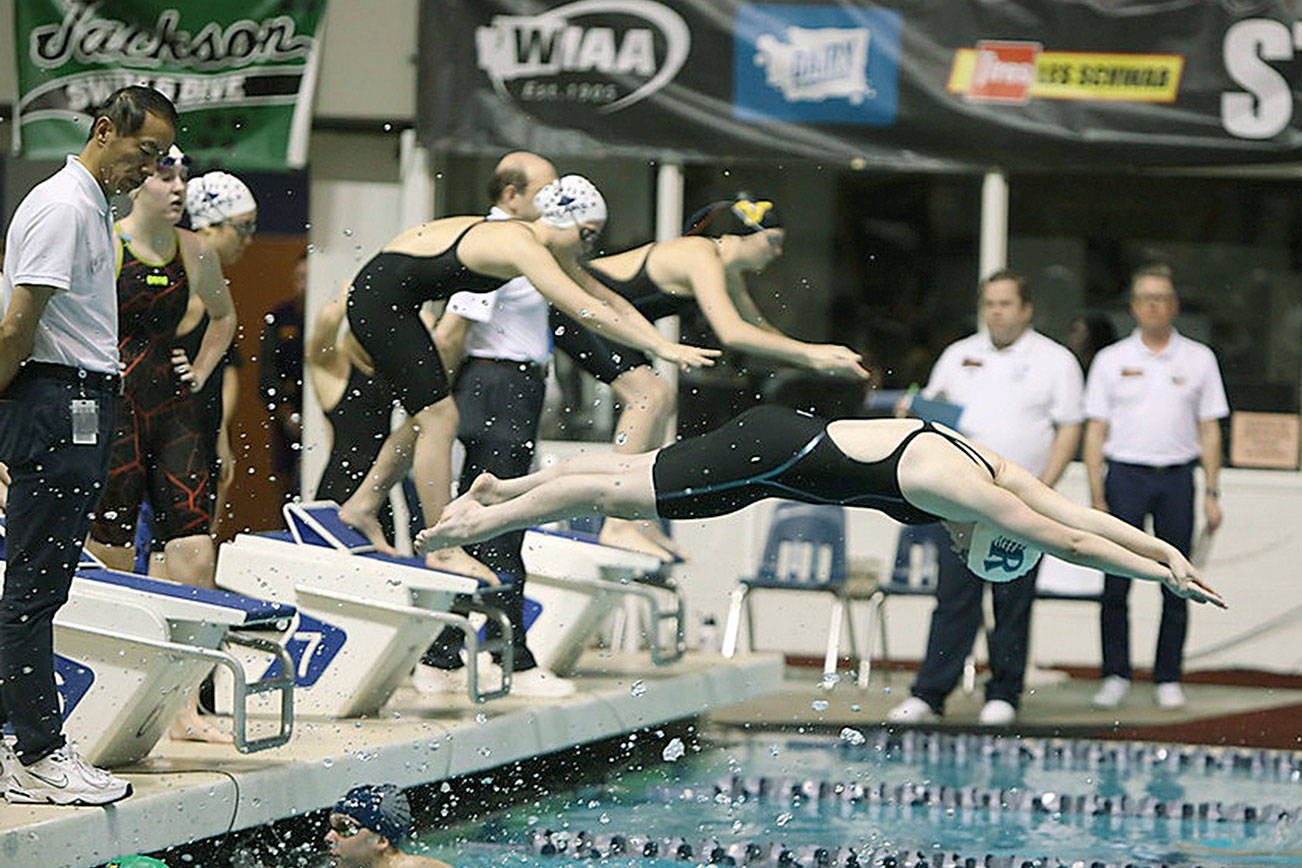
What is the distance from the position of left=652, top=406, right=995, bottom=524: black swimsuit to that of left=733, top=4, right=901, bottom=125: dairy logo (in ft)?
17.9

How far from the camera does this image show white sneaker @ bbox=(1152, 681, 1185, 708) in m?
10.3

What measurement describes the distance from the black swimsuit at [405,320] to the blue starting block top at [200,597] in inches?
57.3

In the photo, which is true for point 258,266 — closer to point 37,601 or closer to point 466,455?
point 466,455

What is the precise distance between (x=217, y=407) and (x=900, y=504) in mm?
2550

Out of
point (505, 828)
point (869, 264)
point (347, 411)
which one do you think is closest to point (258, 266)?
point (869, 264)

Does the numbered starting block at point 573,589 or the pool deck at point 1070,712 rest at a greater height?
the numbered starting block at point 573,589

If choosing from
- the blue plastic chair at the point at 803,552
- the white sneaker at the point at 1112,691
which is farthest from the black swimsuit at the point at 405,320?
the white sneaker at the point at 1112,691

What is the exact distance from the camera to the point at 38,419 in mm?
5398

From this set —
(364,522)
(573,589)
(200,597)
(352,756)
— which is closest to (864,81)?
(573,589)

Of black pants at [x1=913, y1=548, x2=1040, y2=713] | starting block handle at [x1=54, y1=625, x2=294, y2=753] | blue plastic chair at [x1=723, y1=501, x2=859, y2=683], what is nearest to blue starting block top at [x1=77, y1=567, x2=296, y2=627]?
starting block handle at [x1=54, y1=625, x2=294, y2=753]

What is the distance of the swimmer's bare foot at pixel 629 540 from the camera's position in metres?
9.08

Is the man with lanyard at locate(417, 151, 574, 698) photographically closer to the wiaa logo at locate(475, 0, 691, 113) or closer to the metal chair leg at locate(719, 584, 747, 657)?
the metal chair leg at locate(719, 584, 747, 657)

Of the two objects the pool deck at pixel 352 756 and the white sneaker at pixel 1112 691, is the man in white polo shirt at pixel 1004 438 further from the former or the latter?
the pool deck at pixel 352 756

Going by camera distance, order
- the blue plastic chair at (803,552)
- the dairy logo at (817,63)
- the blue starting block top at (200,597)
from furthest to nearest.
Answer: the dairy logo at (817,63)
the blue plastic chair at (803,552)
the blue starting block top at (200,597)
